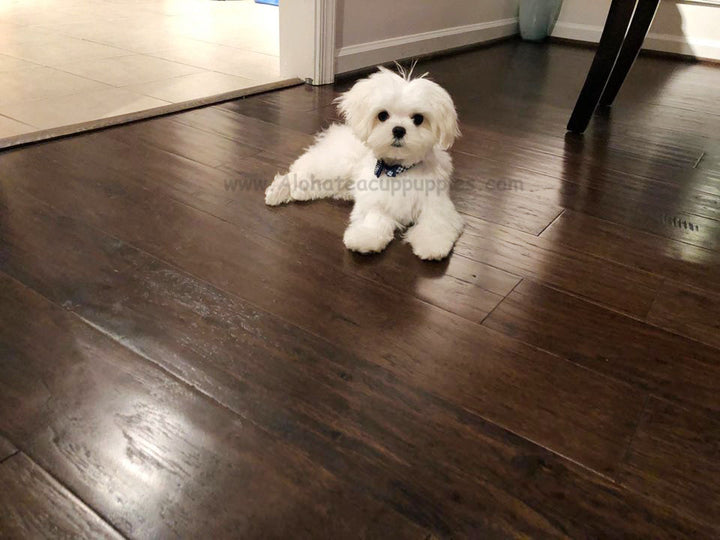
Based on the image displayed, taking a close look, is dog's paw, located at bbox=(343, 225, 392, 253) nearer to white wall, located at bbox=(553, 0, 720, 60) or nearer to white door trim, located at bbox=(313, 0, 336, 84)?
white door trim, located at bbox=(313, 0, 336, 84)

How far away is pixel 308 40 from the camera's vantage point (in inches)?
98.8

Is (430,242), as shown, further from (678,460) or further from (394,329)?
(678,460)

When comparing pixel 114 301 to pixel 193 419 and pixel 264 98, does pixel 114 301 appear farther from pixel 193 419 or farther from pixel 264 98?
pixel 264 98

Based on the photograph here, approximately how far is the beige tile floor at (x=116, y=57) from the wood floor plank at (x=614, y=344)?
5.22ft

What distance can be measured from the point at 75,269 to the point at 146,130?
35.1 inches

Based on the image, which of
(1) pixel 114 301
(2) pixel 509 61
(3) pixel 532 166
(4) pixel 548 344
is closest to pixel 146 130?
(1) pixel 114 301

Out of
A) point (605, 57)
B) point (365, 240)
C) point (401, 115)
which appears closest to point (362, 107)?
point (401, 115)

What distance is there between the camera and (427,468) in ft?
2.55

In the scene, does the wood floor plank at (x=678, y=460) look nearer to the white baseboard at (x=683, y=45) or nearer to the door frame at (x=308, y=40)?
the door frame at (x=308, y=40)

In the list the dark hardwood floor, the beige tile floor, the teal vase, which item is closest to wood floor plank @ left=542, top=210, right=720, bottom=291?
the dark hardwood floor

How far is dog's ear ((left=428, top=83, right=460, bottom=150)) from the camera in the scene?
4.09 feet

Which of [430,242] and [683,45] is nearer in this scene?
[430,242]

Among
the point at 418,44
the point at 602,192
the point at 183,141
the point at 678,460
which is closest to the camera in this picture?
the point at 678,460

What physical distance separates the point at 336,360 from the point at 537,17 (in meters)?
3.83
